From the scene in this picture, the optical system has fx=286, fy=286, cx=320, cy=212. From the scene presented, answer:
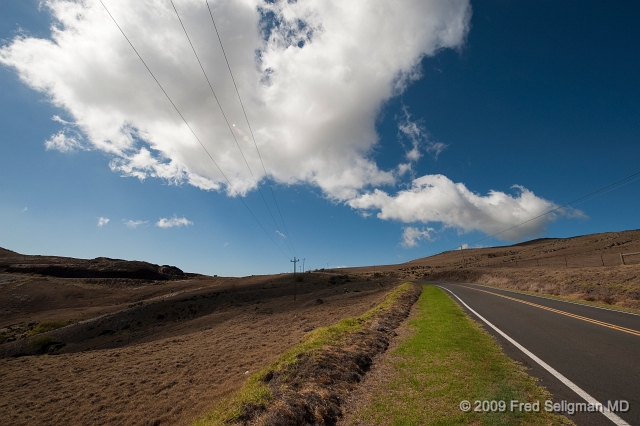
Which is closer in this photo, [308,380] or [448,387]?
[448,387]

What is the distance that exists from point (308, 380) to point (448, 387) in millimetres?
3749

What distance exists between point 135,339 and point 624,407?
36.5m

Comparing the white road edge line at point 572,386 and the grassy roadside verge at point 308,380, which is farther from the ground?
the white road edge line at point 572,386

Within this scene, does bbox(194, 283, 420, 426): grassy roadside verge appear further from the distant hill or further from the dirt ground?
the distant hill

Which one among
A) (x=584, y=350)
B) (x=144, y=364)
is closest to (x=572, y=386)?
(x=584, y=350)

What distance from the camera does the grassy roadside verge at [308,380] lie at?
21.7 ft

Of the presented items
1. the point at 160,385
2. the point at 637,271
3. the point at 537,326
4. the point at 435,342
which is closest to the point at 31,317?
the point at 160,385

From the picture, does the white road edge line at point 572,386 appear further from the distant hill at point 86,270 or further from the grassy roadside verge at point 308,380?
the distant hill at point 86,270

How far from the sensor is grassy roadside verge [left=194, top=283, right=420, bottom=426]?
21.7 ft

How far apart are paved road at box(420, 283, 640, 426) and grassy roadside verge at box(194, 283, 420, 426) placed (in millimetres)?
4901

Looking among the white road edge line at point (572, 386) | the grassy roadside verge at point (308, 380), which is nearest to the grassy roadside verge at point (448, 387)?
the white road edge line at point (572, 386)

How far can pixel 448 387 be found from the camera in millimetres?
7055

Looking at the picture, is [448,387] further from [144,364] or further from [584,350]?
[144,364]

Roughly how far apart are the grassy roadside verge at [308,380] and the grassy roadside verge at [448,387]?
1.00 meters
